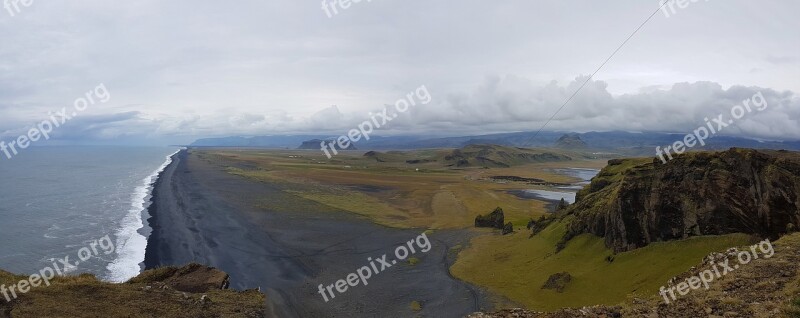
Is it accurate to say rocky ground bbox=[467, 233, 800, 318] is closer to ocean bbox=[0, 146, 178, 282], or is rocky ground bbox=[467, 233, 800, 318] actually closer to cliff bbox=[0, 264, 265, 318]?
cliff bbox=[0, 264, 265, 318]

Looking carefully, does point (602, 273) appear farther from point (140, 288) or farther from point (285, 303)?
point (140, 288)

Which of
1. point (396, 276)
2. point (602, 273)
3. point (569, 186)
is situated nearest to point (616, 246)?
point (602, 273)

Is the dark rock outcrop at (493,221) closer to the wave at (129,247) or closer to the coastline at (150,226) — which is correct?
the coastline at (150,226)

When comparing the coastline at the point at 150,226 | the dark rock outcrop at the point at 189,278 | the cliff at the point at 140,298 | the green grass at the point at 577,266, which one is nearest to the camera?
the cliff at the point at 140,298

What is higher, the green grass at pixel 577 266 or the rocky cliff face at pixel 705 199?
the rocky cliff face at pixel 705 199

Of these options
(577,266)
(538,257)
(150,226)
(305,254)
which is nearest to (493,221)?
(538,257)

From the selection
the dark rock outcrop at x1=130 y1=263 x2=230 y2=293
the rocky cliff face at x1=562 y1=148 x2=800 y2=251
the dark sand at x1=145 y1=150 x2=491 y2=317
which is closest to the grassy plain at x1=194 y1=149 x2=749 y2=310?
the rocky cliff face at x1=562 y1=148 x2=800 y2=251

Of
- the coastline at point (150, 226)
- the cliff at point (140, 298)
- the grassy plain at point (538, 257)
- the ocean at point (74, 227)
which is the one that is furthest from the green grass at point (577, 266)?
the ocean at point (74, 227)
